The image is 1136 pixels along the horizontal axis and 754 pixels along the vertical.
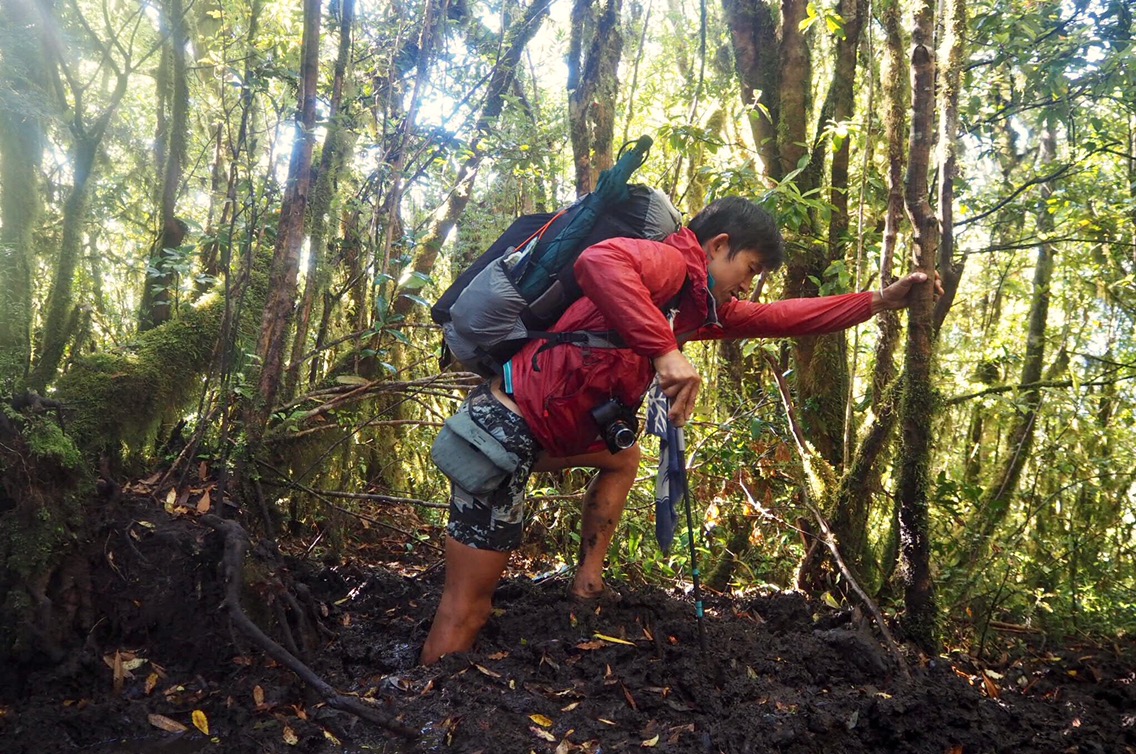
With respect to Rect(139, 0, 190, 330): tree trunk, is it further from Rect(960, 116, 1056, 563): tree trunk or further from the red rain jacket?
Rect(960, 116, 1056, 563): tree trunk

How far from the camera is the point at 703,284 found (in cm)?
271

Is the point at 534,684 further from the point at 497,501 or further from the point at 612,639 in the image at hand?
the point at 497,501

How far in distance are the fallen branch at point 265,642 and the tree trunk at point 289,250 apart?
2.97 ft

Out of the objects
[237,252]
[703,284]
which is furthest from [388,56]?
[703,284]

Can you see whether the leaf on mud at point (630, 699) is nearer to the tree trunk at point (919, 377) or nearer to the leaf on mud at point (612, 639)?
the leaf on mud at point (612, 639)

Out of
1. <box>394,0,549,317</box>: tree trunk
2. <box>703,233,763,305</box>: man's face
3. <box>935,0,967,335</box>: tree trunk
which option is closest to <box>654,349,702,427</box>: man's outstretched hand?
<box>703,233,763,305</box>: man's face

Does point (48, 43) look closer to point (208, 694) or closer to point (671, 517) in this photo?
point (208, 694)

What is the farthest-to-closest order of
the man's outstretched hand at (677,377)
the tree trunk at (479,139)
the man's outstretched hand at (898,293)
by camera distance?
the tree trunk at (479,139), the man's outstretched hand at (898,293), the man's outstretched hand at (677,377)

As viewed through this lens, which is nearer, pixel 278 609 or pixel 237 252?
pixel 278 609

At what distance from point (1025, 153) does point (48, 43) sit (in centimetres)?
1093

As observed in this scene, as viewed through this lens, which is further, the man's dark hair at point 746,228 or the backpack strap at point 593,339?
the man's dark hair at point 746,228

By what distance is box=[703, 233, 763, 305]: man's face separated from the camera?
287 cm

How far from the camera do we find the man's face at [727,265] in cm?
287

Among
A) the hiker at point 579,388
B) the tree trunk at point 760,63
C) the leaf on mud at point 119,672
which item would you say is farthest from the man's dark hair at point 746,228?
the leaf on mud at point 119,672
